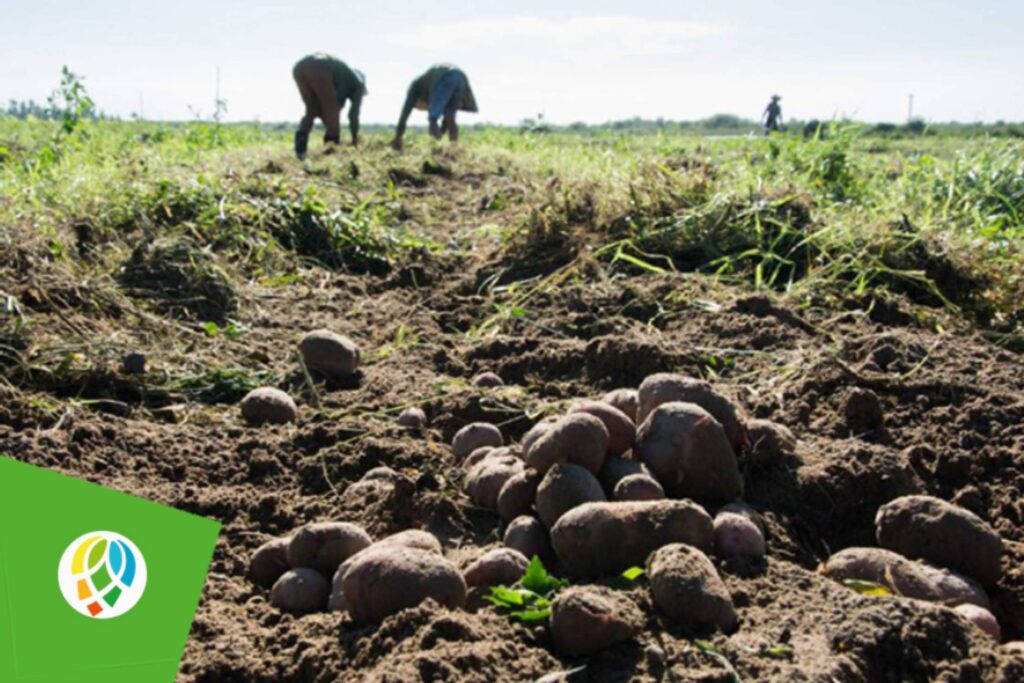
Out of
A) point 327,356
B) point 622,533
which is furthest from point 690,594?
point 327,356

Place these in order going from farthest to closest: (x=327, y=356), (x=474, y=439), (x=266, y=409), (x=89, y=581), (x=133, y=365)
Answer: (x=327, y=356) < (x=133, y=365) < (x=266, y=409) < (x=474, y=439) < (x=89, y=581)

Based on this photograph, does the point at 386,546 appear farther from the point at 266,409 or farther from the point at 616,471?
the point at 266,409

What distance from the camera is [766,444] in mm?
2785

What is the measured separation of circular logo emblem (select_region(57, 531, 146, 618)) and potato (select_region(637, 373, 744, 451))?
1514 mm

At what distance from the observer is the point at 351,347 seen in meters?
4.07

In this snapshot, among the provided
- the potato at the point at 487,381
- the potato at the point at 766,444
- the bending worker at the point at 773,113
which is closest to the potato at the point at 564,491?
the potato at the point at 766,444

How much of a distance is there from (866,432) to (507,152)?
948cm

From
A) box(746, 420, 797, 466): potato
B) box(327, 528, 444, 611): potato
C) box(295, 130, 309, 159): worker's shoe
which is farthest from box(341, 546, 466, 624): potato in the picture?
box(295, 130, 309, 159): worker's shoe

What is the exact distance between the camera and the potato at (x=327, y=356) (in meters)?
3.98

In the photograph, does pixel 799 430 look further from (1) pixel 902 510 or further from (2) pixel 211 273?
(2) pixel 211 273

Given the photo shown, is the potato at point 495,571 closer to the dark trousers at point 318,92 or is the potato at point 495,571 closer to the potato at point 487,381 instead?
the potato at point 487,381

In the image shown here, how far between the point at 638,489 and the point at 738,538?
272mm

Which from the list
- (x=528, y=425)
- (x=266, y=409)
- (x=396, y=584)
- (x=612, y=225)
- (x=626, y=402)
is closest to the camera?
(x=396, y=584)

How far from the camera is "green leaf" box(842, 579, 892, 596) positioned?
2.22 m
